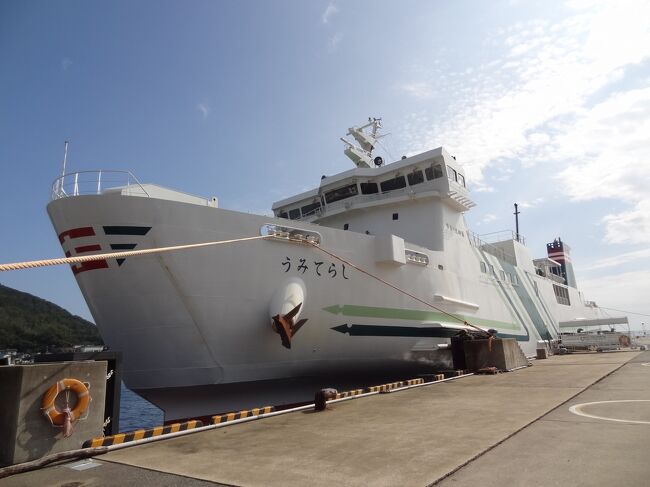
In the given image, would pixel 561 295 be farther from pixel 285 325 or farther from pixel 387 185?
pixel 285 325

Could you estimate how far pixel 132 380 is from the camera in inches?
340

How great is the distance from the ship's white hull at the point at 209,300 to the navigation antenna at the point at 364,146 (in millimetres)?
7113

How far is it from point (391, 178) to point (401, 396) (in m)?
8.35

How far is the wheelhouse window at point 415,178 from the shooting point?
48.1ft

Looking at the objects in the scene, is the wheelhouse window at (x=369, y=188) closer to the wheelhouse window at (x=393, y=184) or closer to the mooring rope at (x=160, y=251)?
the wheelhouse window at (x=393, y=184)

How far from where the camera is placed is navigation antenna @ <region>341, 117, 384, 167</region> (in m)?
17.2

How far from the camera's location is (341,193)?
50.5ft

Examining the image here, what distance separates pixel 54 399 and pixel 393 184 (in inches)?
483

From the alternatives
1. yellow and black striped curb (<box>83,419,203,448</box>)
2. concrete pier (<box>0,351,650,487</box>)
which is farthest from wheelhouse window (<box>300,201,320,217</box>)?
yellow and black striped curb (<box>83,419,203,448</box>)

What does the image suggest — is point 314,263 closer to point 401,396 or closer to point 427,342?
point 401,396

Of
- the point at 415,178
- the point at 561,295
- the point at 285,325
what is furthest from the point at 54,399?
the point at 561,295

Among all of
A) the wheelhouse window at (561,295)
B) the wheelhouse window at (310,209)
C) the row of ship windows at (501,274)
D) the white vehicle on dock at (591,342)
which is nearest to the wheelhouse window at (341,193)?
the wheelhouse window at (310,209)

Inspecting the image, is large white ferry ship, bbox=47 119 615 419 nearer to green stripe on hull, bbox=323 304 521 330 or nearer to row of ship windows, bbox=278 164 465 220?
green stripe on hull, bbox=323 304 521 330

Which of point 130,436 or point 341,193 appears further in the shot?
point 341,193
